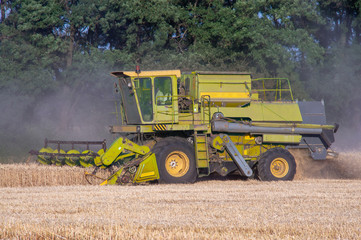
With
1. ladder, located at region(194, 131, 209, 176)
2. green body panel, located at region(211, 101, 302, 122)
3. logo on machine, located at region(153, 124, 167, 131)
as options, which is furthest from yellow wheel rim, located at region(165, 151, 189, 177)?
green body panel, located at region(211, 101, 302, 122)

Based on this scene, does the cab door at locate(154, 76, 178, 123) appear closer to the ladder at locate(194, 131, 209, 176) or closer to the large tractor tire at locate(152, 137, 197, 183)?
the large tractor tire at locate(152, 137, 197, 183)

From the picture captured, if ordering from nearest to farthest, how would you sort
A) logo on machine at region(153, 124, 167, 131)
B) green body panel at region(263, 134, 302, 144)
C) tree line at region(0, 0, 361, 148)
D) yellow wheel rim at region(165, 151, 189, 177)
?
yellow wheel rim at region(165, 151, 189, 177) < logo on machine at region(153, 124, 167, 131) < green body panel at region(263, 134, 302, 144) < tree line at region(0, 0, 361, 148)

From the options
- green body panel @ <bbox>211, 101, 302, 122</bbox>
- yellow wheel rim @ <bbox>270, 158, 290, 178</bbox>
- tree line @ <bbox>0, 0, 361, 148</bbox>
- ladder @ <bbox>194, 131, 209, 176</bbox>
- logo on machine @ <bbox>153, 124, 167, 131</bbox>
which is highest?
tree line @ <bbox>0, 0, 361, 148</bbox>

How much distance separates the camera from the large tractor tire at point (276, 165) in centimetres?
1229

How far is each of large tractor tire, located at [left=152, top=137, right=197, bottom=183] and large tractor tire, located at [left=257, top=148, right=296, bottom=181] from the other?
1.68 metres

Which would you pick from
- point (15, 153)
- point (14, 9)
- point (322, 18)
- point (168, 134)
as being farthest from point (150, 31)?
point (168, 134)

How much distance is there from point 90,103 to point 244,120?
1144 centimetres

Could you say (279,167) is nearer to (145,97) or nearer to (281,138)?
(281,138)

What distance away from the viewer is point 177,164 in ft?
38.5

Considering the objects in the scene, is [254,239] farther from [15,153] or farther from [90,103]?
[90,103]

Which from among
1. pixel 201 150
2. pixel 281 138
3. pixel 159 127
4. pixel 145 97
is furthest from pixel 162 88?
pixel 281 138

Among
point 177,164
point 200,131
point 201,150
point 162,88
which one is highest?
point 162,88

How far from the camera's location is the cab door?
11.9m

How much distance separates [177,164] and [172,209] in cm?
415
